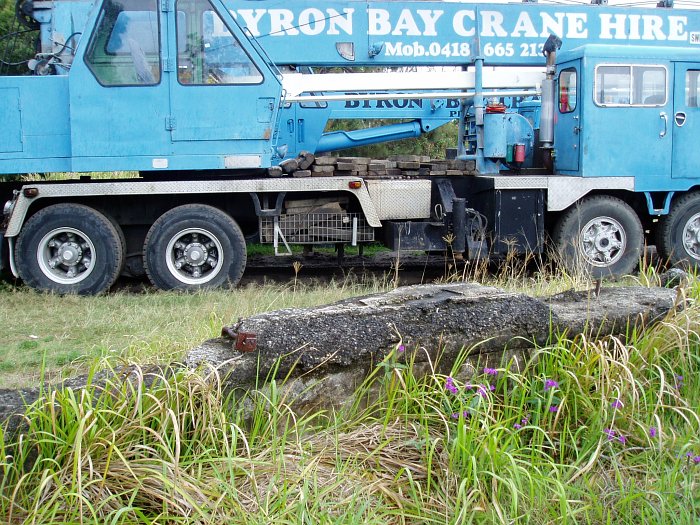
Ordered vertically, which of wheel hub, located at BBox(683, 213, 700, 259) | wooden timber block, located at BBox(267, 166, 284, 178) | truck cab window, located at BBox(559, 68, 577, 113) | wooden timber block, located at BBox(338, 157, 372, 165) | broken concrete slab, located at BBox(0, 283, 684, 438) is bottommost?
broken concrete slab, located at BBox(0, 283, 684, 438)

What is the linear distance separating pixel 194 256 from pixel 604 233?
4881mm

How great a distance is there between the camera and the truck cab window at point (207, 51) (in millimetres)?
8930

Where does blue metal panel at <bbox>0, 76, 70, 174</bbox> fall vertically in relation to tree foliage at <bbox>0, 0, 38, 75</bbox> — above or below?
below

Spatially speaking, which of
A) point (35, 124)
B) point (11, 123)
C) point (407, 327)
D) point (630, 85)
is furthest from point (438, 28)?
point (407, 327)

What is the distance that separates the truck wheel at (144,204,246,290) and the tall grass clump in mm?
5057

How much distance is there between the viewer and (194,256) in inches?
364

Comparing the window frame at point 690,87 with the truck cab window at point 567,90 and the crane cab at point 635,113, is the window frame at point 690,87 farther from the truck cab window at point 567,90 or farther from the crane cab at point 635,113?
the truck cab window at point 567,90

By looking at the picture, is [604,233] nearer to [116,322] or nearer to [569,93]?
[569,93]

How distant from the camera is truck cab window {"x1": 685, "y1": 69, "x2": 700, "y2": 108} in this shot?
32.7 ft

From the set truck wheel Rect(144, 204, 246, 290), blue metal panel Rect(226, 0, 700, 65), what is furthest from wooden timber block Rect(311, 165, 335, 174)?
blue metal panel Rect(226, 0, 700, 65)

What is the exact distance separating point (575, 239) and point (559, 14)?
3180 mm

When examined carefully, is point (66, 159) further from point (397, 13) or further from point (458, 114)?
point (458, 114)

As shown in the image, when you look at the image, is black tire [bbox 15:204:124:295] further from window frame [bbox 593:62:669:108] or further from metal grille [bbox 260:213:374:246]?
window frame [bbox 593:62:669:108]

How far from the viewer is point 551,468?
4090mm
